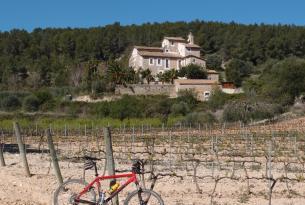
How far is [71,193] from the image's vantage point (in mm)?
7727

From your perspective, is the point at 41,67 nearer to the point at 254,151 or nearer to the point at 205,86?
the point at 205,86

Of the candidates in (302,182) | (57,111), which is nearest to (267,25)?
(57,111)

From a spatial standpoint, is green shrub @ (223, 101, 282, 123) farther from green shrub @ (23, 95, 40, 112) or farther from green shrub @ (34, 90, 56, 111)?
green shrub @ (23, 95, 40, 112)

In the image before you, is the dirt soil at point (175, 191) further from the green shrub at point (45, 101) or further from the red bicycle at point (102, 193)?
the green shrub at point (45, 101)

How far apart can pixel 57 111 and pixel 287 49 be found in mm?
62850

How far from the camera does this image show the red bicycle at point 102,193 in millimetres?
7141

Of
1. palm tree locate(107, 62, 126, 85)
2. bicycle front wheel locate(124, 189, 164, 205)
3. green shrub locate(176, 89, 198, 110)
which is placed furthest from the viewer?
palm tree locate(107, 62, 126, 85)

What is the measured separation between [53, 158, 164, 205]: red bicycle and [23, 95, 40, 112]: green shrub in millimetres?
51229

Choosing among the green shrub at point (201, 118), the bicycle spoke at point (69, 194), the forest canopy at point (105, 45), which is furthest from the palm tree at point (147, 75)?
the bicycle spoke at point (69, 194)

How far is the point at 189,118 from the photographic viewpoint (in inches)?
1732

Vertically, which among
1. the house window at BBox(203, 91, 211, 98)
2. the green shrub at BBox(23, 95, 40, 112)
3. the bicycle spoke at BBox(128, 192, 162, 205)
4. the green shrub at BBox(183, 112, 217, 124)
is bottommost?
the bicycle spoke at BBox(128, 192, 162, 205)

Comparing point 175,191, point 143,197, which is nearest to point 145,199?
point 143,197

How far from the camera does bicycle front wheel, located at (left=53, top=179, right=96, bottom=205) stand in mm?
7477

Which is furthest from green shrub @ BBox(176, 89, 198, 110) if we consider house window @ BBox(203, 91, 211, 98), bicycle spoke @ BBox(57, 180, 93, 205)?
bicycle spoke @ BBox(57, 180, 93, 205)
